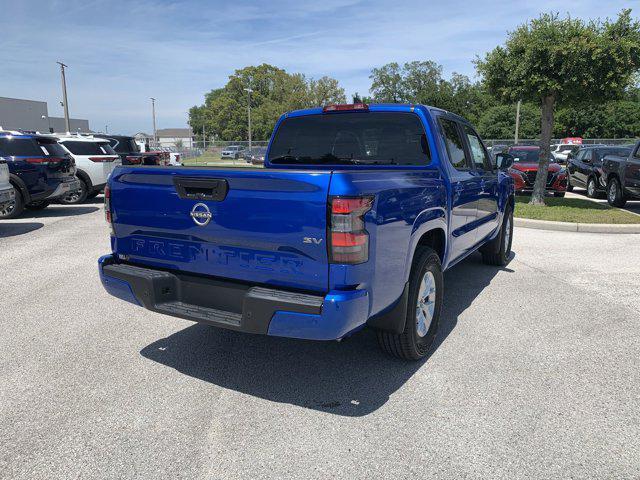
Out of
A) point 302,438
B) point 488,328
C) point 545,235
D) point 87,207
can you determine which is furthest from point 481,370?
point 87,207

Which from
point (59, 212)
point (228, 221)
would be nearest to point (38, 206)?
point (59, 212)

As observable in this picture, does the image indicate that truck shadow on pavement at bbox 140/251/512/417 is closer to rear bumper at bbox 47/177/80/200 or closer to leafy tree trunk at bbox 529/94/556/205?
rear bumper at bbox 47/177/80/200

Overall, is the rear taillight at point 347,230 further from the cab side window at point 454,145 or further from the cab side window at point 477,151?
the cab side window at point 477,151

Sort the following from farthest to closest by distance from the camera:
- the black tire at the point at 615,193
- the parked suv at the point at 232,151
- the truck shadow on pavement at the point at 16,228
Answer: the parked suv at the point at 232,151, the black tire at the point at 615,193, the truck shadow on pavement at the point at 16,228

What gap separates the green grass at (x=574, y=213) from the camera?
10.2 m

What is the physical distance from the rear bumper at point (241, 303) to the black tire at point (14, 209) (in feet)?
27.6

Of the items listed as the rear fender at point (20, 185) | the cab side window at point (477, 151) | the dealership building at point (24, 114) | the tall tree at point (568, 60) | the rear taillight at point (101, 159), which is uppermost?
the dealership building at point (24, 114)

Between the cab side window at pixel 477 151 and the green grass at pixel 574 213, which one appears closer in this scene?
the cab side window at pixel 477 151

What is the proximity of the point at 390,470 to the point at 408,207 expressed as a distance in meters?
1.60

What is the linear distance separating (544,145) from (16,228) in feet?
39.4

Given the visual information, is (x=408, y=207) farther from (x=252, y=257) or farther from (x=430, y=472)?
(x=430, y=472)

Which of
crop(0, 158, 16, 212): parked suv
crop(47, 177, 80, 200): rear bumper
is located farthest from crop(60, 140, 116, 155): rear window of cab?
crop(0, 158, 16, 212): parked suv

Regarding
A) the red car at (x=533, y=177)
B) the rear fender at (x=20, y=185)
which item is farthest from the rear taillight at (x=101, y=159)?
the red car at (x=533, y=177)

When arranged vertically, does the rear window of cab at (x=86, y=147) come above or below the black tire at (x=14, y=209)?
above
